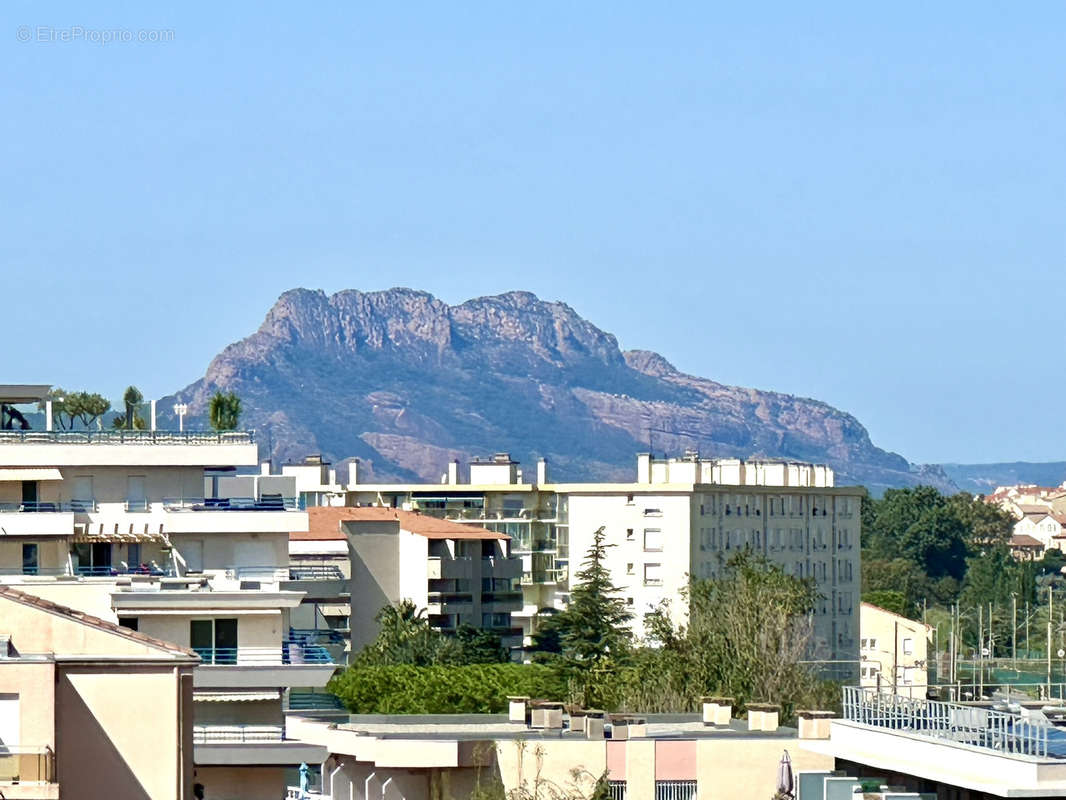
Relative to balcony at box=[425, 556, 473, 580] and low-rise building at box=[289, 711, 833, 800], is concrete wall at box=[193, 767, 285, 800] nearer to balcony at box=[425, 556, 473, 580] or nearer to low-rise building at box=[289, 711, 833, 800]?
low-rise building at box=[289, 711, 833, 800]

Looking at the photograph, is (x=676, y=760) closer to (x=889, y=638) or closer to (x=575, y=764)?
(x=575, y=764)

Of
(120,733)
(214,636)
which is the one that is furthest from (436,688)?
(120,733)

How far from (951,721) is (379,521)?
85869 mm

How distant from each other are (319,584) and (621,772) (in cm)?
6855

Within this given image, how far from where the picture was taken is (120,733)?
30125mm

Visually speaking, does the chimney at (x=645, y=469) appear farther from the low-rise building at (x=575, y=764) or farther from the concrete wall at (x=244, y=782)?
the low-rise building at (x=575, y=764)

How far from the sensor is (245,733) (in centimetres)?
4684

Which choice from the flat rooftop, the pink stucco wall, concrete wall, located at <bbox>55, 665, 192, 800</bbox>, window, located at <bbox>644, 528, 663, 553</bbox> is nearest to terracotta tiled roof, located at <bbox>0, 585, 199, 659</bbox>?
concrete wall, located at <bbox>55, 665, 192, 800</bbox>

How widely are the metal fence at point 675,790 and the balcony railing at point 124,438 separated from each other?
21724mm

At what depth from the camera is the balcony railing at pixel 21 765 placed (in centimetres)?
2883

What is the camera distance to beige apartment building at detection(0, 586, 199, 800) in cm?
2923

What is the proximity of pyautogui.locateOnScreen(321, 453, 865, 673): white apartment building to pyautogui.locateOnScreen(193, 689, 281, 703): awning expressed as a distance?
77980mm

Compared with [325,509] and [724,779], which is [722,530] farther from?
[724,779]

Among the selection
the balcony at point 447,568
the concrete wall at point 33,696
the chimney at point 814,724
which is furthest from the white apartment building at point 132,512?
the balcony at point 447,568
